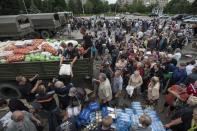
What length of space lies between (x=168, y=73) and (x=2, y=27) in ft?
46.6

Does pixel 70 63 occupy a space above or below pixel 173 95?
above

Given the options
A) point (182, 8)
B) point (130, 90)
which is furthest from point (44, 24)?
point (182, 8)

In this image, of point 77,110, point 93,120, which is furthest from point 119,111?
point 77,110

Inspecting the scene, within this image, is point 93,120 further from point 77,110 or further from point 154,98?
point 154,98

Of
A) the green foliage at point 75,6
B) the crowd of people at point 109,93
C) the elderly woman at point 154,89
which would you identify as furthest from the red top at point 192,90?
the green foliage at point 75,6

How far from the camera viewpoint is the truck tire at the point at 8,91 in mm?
8936

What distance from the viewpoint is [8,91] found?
9289 millimetres

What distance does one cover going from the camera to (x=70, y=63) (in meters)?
8.65

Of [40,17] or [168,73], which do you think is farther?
[40,17]

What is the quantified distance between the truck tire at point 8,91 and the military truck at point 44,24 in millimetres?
14043

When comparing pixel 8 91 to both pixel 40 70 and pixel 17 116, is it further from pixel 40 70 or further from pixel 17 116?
pixel 17 116

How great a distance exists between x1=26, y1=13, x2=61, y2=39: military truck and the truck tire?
14043 mm

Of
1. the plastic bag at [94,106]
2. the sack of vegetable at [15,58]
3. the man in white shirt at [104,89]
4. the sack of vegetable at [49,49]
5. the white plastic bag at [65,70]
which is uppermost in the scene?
the sack of vegetable at [49,49]

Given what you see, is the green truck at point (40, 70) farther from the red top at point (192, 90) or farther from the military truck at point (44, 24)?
the military truck at point (44, 24)
